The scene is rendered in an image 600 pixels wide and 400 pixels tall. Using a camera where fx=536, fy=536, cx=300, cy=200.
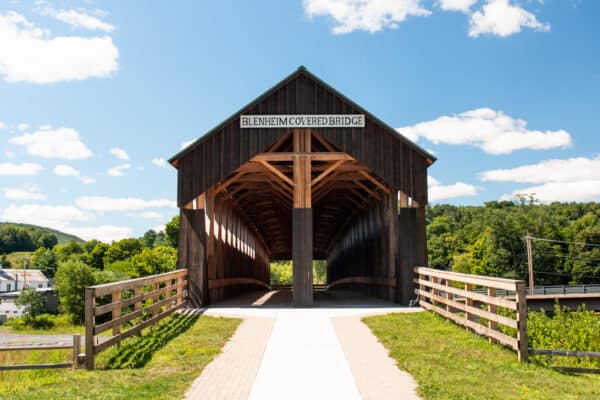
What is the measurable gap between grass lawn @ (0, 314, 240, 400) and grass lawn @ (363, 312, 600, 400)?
2428 mm

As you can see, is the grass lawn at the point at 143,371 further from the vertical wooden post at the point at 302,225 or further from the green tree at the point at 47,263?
the green tree at the point at 47,263

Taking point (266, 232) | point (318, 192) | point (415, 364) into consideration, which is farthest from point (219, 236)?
point (266, 232)

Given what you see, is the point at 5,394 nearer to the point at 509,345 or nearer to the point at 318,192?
the point at 509,345

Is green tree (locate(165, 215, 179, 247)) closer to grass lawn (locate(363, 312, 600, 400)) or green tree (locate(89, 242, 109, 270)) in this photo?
green tree (locate(89, 242, 109, 270))

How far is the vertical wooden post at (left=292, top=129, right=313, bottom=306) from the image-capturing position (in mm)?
12812

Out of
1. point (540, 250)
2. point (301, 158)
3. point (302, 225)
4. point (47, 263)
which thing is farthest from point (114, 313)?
point (47, 263)

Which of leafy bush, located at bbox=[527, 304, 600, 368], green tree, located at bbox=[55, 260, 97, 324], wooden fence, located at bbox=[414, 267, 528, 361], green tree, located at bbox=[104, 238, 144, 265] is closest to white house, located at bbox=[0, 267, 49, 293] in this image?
green tree, located at bbox=[104, 238, 144, 265]

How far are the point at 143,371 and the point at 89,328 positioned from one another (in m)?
0.92

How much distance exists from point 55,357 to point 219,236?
6192 mm

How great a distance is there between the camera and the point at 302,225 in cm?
1291

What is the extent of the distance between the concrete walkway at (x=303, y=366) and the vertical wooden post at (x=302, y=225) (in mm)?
2871

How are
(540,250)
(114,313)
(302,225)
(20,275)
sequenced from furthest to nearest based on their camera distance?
1. (20,275)
2. (540,250)
3. (302,225)
4. (114,313)

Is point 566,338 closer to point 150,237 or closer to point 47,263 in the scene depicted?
point 47,263

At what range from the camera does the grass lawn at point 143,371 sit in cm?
509
